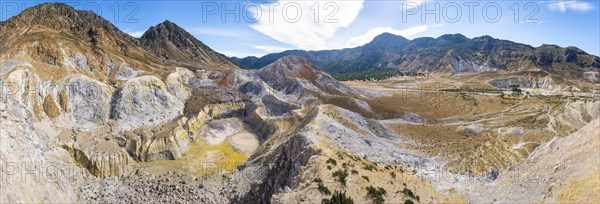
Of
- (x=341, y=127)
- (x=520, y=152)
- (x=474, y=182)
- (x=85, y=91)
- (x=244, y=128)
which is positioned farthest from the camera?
(x=244, y=128)

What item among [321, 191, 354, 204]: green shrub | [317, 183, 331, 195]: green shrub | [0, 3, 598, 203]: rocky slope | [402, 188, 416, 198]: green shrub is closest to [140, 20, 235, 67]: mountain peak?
[0, 3, 598, 203]: rocky slope

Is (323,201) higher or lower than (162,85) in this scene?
lower

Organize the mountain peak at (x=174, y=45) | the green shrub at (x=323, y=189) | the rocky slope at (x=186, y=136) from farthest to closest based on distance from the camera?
the mountain peak at (x=174, y=45) → the rocky slope at (x=186, y=136) → the green shrub at (x=323, y=189)

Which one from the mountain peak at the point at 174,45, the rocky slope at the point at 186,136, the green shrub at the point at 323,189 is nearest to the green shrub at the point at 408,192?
the rocky slope at the point at 186,136

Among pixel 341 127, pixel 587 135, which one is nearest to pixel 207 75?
pixel 341 127

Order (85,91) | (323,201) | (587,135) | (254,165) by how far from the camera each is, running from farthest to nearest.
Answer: (85,91) → (254,165) → (587,135) → (323,201)

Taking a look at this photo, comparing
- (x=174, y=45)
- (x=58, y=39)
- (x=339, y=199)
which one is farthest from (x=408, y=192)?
(x=174, y=45)

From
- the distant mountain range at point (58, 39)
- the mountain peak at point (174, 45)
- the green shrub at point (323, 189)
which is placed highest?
the mountain peak at point (174, 45)

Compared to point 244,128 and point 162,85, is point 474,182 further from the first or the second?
point 162,85

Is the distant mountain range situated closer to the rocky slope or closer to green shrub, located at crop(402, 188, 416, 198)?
the rocky slope

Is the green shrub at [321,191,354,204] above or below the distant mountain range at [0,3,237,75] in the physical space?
below

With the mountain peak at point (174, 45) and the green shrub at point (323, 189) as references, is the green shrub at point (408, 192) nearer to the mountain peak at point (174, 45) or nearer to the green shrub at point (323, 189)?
the green shrub at point (323, 189)
